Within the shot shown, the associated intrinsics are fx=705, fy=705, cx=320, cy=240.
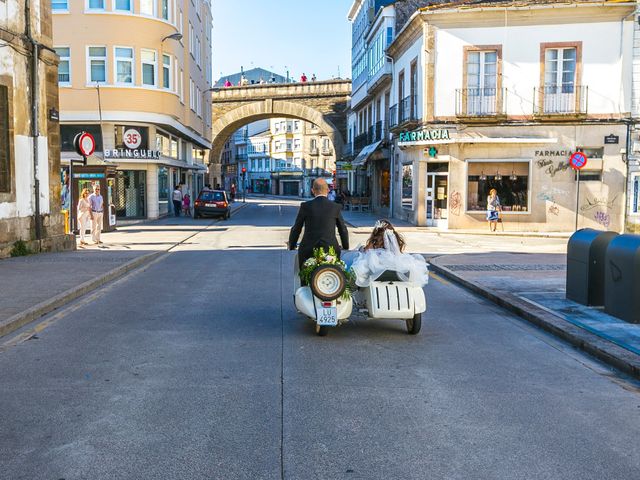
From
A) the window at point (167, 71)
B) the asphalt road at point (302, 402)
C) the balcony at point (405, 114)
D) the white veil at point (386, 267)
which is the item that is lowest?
the asphalt road at point (302, 402)

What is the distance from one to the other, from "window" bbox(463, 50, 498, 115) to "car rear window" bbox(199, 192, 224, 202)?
13940 mm

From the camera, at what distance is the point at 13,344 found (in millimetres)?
7496

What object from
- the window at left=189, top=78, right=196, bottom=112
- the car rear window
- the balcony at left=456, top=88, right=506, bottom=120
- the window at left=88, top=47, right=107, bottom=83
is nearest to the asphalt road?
the balcony at left=456, top=88, right=506, bottom=120

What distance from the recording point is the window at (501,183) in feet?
89.4

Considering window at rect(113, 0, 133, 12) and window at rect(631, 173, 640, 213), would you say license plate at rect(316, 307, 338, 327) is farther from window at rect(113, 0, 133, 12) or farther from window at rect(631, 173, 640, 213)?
window at rect(113, 0, 133, 12)

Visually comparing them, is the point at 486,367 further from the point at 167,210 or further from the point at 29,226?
the point at 167,210

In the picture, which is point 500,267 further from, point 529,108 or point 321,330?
point 529,108

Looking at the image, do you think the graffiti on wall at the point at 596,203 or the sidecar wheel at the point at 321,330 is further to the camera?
the graffiti on wall at the point at 596,203

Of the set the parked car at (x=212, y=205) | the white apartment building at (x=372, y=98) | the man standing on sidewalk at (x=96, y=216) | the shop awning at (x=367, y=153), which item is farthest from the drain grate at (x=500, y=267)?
the shop awning at (x=367, y=153)

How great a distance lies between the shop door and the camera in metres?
28.4

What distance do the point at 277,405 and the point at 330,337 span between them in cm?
261

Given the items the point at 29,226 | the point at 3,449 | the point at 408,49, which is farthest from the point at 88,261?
the point at 408,49

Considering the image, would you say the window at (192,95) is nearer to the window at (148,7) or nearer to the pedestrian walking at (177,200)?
the pedestrian walking at (177,200)

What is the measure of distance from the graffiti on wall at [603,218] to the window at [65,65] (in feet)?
72.8
